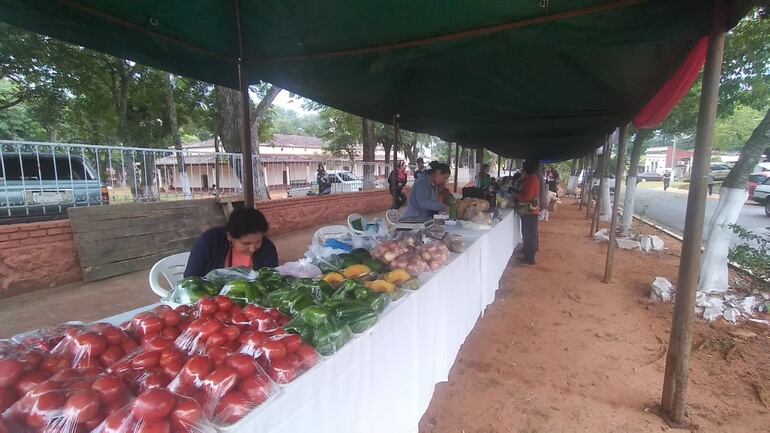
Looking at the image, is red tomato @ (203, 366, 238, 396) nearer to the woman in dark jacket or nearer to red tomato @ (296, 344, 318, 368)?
red tomato @ (296, 344, 318, 368)

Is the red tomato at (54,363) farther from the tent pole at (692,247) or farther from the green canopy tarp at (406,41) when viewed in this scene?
the tent pole at (692,247)

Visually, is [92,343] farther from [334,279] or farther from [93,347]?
[334,279]

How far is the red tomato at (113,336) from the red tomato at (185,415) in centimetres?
45

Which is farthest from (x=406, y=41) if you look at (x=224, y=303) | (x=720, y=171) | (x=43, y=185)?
(x=720, y=171)

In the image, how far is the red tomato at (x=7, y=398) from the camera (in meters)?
0.80

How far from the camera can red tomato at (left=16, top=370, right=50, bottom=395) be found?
0.83 meters

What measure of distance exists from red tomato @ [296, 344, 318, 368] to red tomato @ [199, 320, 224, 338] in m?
0.27

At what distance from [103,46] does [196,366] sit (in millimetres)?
2075

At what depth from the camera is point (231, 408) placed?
886 mm

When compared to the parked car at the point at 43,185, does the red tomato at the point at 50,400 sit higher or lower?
lower

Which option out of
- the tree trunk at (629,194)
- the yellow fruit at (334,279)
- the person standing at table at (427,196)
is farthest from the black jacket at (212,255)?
the tree trunk at (629,194)

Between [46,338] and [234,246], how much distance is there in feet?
4.07

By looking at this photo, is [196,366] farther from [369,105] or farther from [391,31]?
[369,105]

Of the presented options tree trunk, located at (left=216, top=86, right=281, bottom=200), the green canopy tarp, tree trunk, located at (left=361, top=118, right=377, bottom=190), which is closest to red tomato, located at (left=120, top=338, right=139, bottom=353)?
the green canopy tarp
